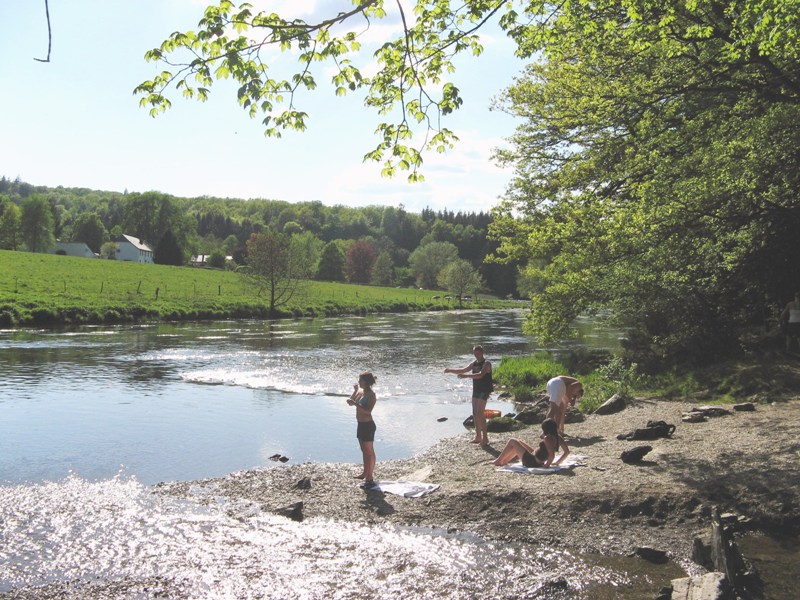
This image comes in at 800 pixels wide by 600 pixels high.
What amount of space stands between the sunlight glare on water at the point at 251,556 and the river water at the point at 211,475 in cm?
3

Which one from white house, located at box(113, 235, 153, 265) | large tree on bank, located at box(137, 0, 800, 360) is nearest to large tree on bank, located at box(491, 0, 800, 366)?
large tree on bank, located at box(137, 0, 800, 360)

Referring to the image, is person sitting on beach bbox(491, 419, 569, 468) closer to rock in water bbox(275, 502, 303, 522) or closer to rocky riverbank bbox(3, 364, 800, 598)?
rocky riverbank bbox(3, 364, 800, 598)

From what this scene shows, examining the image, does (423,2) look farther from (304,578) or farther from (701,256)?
(701,256)

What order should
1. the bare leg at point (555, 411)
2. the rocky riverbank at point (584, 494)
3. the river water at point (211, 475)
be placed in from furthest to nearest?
the bare leg at point (555, 411) → the rocky riverbank at point (584, 494) → the river water at point (211, 475)

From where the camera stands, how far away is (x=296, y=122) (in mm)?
8156

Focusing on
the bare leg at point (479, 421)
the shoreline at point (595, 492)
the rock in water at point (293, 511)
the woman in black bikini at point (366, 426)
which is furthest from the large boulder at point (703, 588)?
the bare leg at point (479, 421)

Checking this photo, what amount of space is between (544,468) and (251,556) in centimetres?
513

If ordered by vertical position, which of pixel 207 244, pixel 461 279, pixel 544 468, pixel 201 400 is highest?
pixel 207 244

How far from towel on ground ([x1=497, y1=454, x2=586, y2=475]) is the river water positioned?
251cm

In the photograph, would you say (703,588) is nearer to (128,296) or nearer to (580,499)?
(580,499)

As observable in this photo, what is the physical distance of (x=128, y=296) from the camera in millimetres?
54406

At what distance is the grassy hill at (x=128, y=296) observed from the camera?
4479 cm

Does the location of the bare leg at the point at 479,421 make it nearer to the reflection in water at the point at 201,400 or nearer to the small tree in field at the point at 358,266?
the reflection in water at the point at 201,400

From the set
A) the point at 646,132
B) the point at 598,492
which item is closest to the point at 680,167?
the point at 646,132
